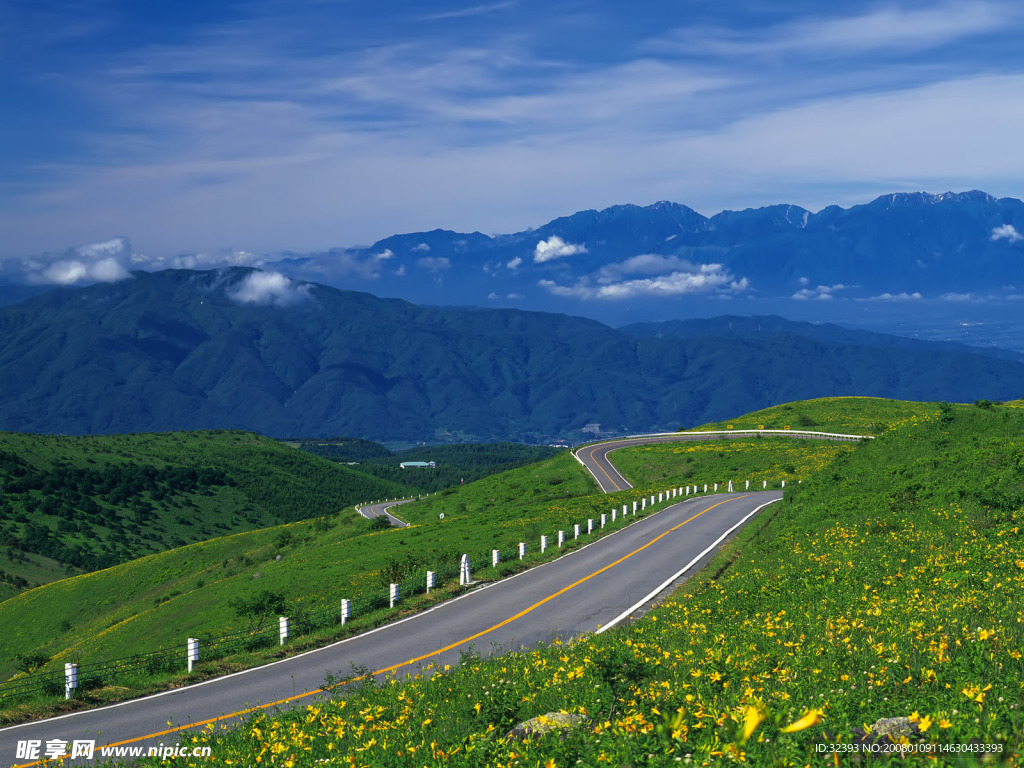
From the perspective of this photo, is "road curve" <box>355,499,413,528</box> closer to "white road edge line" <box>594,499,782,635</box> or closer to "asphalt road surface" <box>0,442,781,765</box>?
"white road edge line" <box>594,499,782,635</box>

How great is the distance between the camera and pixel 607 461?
95062mm

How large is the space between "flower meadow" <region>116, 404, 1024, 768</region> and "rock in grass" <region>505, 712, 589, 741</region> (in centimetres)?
13

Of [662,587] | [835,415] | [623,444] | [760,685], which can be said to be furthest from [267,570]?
[835,415]

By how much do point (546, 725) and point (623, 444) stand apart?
100551mm

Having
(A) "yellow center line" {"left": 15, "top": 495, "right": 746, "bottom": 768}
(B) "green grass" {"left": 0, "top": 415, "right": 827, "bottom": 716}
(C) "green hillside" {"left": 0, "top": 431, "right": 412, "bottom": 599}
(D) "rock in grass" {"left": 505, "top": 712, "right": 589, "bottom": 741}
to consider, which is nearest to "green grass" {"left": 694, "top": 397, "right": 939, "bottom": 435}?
(B) "green grass" {"left": 0, "top": 415, "right": 827, "bottom": 716}

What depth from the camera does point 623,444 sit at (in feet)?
360

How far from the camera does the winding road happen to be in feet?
56.4

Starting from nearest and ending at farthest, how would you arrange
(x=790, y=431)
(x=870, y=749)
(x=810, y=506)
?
(x=870, y=749)
(x=810, y=506)
(x=790, y=431)

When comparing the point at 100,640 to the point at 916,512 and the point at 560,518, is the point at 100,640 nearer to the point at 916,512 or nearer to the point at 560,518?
the point at 560,518

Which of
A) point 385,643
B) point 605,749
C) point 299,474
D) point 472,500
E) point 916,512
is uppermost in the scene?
point 605,749

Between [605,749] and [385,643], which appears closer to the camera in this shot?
[605,749]

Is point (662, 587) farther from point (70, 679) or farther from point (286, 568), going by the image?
point (286, 568)

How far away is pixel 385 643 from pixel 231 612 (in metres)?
18.1

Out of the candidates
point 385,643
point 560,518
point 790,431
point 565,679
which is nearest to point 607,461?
point 790,431
